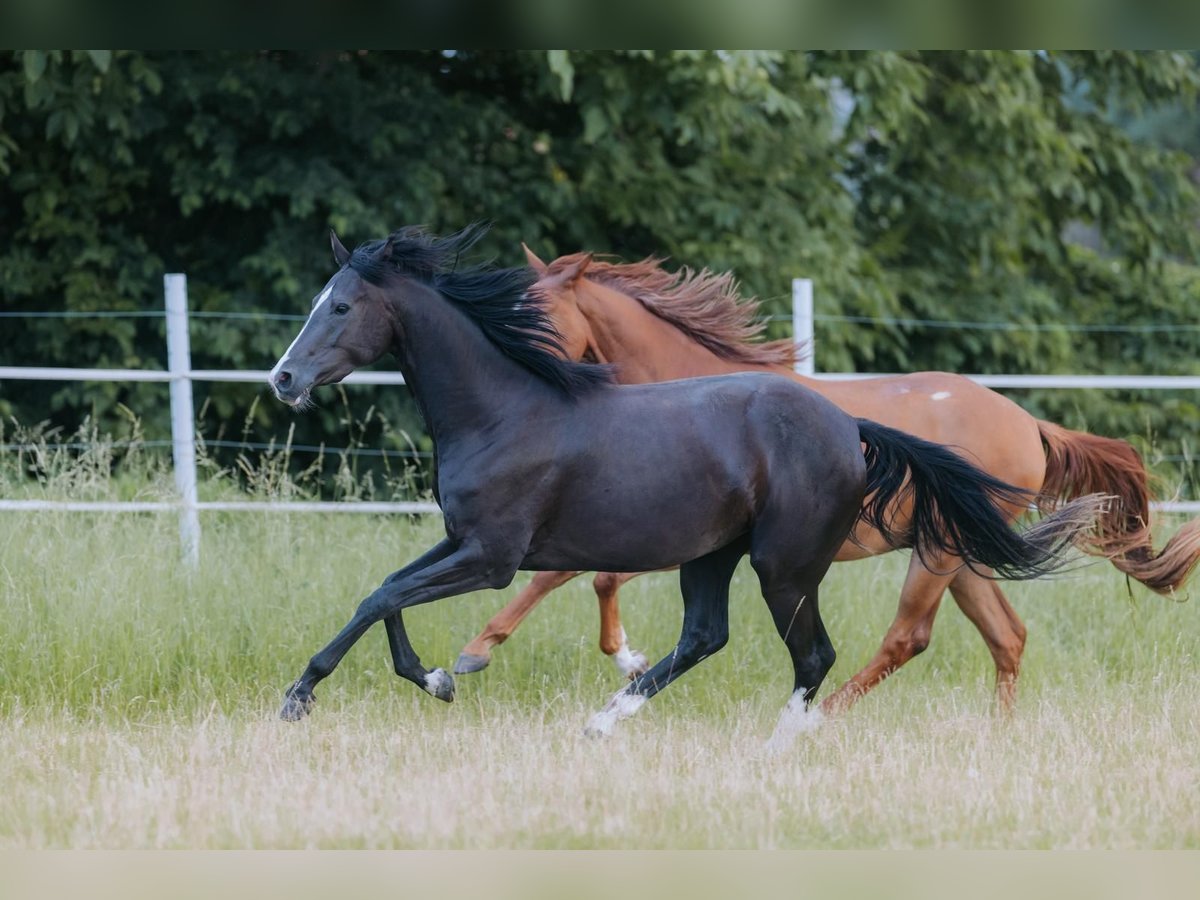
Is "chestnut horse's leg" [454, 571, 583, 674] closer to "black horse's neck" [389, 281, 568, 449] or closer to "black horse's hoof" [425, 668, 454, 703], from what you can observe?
"black horse's hoof" [425, 668, 454, 703]

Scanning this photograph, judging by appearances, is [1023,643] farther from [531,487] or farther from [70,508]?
[70,508]

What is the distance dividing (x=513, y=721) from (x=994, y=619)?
2090 mm

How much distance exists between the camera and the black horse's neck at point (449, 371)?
15.4 ft

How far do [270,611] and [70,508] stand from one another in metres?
1.28

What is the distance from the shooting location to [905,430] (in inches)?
225

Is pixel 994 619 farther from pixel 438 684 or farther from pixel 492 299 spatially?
pixel 492 299

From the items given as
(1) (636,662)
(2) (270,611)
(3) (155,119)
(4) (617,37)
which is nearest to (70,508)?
(2) (270,611)

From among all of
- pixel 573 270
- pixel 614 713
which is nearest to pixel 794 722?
pixel 614 713

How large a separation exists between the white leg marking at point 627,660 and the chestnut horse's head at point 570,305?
1.25 m

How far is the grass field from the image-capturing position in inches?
151

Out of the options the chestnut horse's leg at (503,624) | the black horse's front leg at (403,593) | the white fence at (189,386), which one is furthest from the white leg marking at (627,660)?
the white fence at (189,386)

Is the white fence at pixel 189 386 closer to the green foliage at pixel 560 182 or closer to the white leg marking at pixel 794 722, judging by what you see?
the green foliage at pixel 560 182

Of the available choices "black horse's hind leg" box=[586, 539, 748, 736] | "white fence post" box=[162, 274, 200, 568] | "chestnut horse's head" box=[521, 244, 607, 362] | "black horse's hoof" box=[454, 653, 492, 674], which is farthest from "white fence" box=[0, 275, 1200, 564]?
"black horse's hind leg" box=[586, 539, 748, 736]

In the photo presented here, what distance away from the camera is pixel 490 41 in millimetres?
2545
